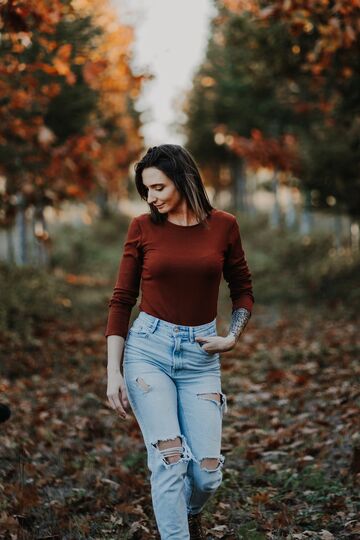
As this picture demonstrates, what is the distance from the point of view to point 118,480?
5.22 m

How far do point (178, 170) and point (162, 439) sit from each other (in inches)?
57.6

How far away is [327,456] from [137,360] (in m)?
A: 2.67

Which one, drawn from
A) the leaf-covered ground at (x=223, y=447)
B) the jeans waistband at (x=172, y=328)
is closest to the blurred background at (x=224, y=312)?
the leaf-covered ground at (x=223, y=447)

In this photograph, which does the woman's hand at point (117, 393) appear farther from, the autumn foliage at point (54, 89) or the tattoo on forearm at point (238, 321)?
the autumn foliage at point (54, 89)

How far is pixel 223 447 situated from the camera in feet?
19.7

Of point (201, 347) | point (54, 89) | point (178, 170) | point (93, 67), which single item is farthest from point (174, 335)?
point (93, 67)

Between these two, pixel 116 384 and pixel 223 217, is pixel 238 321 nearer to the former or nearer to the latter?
pixel 223 217

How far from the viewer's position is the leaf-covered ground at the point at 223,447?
4.44 meters

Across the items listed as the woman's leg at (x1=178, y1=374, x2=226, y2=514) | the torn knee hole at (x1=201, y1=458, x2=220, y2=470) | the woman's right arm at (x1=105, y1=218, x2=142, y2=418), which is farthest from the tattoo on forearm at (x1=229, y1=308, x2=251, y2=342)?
the torn knee hole at (x1=201, y1=458, x2=220, y2=470)

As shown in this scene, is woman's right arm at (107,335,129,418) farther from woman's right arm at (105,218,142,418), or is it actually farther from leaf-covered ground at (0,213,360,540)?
leaf-covered ground at (0,213,360,540)

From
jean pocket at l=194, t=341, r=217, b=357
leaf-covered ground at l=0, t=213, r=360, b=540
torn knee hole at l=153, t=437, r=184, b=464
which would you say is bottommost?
leaf-covered ground at l=0, t=213, r=360, b=540

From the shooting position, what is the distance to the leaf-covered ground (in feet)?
14.6

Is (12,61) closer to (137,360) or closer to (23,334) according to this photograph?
(23,334)

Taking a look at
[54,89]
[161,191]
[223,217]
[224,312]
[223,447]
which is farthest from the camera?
[224,312]
